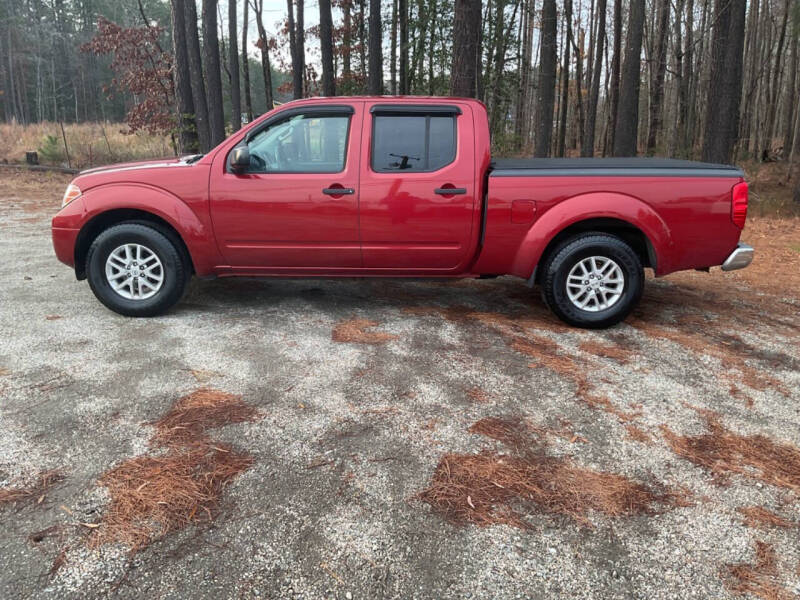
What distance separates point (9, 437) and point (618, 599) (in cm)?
301

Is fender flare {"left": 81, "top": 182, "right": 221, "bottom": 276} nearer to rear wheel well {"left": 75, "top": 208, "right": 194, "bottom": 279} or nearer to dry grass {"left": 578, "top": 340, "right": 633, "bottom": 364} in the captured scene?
rear wheel well {"left": 75, "top": 208, "right": 194, "bottom": 279}

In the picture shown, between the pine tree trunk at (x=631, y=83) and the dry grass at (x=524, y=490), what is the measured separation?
13271mm

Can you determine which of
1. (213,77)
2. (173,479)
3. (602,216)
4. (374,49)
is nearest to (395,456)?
(173,479)

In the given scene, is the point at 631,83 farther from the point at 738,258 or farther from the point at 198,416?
the point at 198,416

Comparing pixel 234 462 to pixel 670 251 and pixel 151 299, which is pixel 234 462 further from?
pixel 670 251

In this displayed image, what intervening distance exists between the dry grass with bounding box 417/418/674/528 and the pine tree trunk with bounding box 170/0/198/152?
48.2 ft

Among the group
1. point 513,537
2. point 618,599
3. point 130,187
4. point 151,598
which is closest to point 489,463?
point 513,537

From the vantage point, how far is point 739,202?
4543 mm

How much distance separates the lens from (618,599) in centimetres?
197

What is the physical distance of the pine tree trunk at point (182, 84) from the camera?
14.5 metres

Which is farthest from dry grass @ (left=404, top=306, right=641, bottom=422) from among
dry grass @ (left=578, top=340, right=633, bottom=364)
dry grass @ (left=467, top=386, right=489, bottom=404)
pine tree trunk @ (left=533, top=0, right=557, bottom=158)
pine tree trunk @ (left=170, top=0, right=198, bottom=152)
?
pine tree trunk @ (left=170, top=0, right=198, bottom=152)

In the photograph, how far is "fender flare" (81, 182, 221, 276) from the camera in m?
4.86

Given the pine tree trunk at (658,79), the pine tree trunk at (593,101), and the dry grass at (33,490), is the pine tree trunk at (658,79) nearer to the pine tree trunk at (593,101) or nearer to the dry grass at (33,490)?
the pine tree trunk at (593,101)

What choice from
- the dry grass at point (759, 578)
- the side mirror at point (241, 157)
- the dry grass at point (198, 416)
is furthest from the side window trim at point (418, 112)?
the dry grass at point (759, 578)
